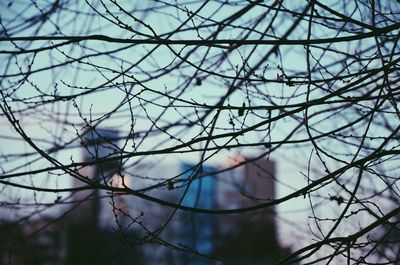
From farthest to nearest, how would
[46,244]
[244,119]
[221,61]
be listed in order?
1. [46,244]
2. [221,61]
3. [244,119]

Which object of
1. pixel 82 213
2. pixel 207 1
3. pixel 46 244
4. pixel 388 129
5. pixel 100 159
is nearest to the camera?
pixel 100 159

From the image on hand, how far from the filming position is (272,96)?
13.6 ft

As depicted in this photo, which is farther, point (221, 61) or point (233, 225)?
point (233, 225)

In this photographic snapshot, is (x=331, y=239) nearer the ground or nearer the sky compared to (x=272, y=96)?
nearer the ground

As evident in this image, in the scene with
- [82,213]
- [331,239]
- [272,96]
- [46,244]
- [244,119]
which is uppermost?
[82,213]

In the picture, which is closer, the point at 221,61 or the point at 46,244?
the point at 221,61

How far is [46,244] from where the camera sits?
26.9 m

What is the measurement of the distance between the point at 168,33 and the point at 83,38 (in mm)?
1358

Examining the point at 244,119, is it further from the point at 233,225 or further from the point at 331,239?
the point at 233,225

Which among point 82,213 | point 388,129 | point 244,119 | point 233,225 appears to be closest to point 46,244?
point 82,213

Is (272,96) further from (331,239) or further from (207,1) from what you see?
(331,239)

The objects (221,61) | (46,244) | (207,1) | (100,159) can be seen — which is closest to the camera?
(100,159)

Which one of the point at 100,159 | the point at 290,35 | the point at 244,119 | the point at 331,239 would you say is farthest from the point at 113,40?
the point at 290,35

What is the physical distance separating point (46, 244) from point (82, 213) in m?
2.57
